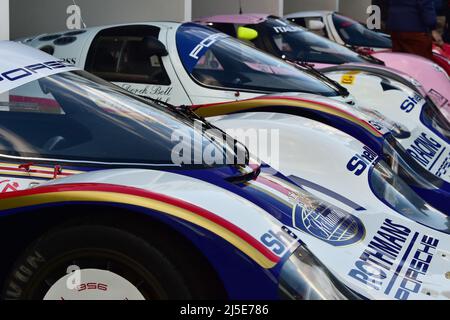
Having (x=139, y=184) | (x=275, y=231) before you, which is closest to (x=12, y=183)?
(x=139, y=184)

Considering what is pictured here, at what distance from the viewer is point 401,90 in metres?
6.46

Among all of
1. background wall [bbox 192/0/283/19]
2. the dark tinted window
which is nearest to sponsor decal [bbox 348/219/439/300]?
the dark tinted window

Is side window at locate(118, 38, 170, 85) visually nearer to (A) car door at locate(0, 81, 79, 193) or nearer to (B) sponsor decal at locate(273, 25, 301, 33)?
(A) car door at locate(0, 81, 79, 193)

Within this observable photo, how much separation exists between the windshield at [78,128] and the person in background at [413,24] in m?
6.47

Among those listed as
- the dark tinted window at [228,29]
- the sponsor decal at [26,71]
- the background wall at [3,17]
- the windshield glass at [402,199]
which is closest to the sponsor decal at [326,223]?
the windshield glass at [402,199]

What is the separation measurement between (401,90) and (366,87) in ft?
0.90

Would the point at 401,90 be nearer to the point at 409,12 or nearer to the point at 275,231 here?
the point at 409,12

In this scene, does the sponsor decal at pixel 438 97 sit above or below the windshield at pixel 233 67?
below

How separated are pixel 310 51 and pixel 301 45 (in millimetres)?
121

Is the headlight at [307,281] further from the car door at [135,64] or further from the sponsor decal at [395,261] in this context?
the car door at [135,64]

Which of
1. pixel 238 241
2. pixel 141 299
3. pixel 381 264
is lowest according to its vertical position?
pixel 381 264

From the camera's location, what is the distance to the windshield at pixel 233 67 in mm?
5430

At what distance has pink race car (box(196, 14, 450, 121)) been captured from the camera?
7.54 m

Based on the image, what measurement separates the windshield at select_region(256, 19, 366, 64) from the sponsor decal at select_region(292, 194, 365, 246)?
4129 millimetres
